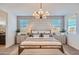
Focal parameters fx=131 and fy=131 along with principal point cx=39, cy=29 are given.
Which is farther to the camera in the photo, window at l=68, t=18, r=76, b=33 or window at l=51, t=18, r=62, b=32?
window at l=51, t=18, r=62, b=32

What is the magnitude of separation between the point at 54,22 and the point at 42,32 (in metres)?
1.04

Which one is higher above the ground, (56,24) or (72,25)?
(56,24)

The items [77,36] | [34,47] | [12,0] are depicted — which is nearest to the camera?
[12,0]

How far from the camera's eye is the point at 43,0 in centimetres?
115

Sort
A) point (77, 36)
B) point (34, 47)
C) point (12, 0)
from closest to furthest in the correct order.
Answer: point (12, 0) < point (34, 47) < point (77, 36)

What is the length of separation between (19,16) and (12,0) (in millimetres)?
7684

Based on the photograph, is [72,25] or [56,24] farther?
[56,24]

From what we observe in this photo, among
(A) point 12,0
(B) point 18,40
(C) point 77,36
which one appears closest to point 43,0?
(A) point 12,0

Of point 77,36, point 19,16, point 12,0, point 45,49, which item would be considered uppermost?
point 19,16

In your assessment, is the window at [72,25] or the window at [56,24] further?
the window at [56,24]

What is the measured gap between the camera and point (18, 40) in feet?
27.2
